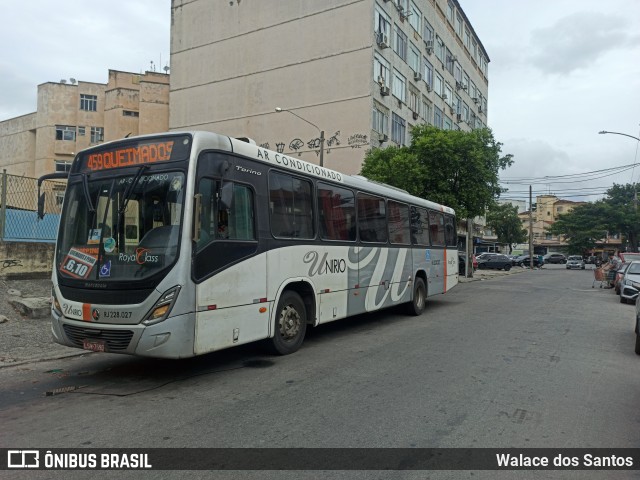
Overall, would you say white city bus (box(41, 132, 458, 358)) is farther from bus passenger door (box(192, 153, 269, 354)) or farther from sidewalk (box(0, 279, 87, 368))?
sidewalk (box(0, 279, 87, 368))

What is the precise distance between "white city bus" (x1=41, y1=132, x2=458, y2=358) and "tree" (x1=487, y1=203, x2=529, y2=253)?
69097 mm

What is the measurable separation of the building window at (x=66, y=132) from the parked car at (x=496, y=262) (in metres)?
45.5

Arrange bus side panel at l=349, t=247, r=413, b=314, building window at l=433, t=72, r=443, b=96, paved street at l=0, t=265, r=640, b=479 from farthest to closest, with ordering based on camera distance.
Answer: building window at l=433, t=72, r=443, b=96 → bus side panel at l=349, t=247, r=413, b=314 → paved street at l=0, t=265, r=640, b=479

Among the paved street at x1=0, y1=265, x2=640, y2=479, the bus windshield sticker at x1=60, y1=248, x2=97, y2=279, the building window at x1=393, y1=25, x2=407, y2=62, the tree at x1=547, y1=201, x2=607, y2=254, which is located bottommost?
the paved street at x1=0, y1=265, x2=640, y2=479

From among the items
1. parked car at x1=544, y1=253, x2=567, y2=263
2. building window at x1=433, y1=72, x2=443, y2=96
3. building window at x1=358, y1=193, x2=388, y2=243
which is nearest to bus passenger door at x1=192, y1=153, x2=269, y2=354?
building window at x1=358, y1=193, x2=388, y2=243

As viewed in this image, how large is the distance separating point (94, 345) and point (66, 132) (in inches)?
2147

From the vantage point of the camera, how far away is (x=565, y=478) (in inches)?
144

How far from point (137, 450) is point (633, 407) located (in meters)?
5.32

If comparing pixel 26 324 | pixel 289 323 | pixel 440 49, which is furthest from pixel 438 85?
pixel 26 324

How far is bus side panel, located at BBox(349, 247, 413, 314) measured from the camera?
984cm

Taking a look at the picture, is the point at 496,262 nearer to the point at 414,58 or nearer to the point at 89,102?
the point at 414,58

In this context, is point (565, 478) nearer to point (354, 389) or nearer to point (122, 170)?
point (354, 389)

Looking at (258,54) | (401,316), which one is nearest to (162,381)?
(401,316)

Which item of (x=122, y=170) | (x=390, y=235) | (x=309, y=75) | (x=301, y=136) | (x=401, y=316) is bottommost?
(x=401, y=316)
